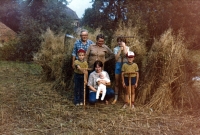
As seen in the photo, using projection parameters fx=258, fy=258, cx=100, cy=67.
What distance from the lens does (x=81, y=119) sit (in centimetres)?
495

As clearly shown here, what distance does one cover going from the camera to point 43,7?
17.1 metres

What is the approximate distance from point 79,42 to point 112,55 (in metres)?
0.84

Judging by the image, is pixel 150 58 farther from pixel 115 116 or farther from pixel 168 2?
pixel 168 2

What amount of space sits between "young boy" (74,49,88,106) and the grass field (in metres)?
0.27

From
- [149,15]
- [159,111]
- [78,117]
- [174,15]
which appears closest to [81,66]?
[78,117]

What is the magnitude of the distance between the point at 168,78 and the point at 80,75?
1.94 meters

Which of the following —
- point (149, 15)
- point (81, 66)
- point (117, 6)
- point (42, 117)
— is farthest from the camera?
point (117, 6)

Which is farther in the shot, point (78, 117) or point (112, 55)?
point (112, 55)

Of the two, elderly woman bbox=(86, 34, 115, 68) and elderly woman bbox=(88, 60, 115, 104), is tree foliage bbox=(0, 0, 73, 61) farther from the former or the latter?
elderly woman bbox=(88, 60, 115, 104)

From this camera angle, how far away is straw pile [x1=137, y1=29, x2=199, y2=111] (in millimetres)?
5547

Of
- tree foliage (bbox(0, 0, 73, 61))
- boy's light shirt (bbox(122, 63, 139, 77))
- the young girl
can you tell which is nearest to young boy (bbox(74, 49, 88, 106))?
the young girl

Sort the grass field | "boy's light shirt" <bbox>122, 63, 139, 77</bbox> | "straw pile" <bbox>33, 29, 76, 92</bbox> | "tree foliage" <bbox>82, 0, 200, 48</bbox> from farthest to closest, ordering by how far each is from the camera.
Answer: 1. "tree foliage" <bbox>82, 0, 200, 48</bbox>
2. "straw pile" <bbox>33, 29, 76, 92</bbox>
3. "boy's light shirt" <bbox>122, 63, 139, 77</bbox>
4. the grass field

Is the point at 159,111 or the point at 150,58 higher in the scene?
the point at 150,58

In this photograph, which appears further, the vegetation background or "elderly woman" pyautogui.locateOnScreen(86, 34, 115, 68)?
"elderly woman" pyautogui.locateOnScreen(86, 34, 115, 68)
